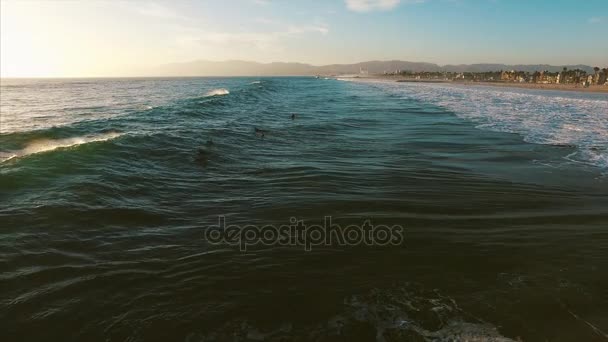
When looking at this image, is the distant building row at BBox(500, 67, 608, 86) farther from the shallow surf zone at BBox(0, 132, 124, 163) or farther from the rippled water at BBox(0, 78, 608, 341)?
the shallow surf zone at BBox(0, 132, 124, 163)

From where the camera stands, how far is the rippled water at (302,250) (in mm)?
4684

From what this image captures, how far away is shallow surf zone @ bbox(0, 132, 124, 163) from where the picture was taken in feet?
46.3

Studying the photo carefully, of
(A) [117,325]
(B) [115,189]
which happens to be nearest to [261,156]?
(B) [115,189]

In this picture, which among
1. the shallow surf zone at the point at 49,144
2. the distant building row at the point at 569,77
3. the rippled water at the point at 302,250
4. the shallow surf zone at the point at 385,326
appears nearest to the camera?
the shallow surf zone at the point at 385,326

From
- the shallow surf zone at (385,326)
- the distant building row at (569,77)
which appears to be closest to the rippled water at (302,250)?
the shallow surf zone at (385,326)

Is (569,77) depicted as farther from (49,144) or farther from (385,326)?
(385,326)

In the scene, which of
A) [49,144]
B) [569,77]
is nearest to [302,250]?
[49,144]

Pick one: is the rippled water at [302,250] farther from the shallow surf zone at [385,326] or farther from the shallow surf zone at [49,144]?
the shallow surf zone at [49,144]

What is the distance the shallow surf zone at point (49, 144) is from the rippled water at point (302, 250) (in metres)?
0.71

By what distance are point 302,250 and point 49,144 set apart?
1464 cm

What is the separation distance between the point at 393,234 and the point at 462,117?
21633mm

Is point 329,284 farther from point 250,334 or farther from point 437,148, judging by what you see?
point 437,148

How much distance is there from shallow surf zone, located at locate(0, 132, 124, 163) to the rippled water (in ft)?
2.34

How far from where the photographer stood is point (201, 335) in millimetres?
4449
